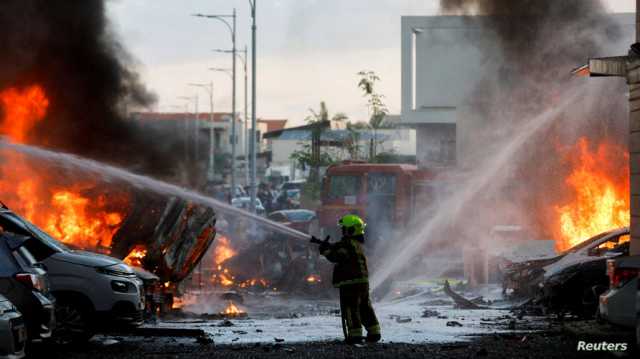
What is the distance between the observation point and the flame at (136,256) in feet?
53.6

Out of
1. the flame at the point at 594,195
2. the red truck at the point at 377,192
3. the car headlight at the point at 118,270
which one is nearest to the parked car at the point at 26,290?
the car headlight at the point at 118,270

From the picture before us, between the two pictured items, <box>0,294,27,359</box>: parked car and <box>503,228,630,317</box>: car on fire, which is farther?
<box>503,228,630,317</box>: car on fire

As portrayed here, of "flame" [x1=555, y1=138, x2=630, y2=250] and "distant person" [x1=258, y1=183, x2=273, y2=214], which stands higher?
"flame" [x1=555, y1=138, x2=630, y2=250]

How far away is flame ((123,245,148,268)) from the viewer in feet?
53.6

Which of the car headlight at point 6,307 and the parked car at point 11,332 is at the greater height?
the car headlight at point 6,307

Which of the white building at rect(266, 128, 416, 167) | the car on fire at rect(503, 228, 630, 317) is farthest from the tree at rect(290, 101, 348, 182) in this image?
the car on fire at rect(503, 228, 630, 317)

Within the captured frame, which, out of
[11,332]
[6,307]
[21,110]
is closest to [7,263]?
[6,307]

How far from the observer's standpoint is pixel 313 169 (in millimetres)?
47281

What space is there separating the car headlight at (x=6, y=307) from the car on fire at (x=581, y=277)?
854 centimetres

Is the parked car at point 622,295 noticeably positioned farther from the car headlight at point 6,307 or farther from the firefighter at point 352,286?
the car headlight at point 6,307

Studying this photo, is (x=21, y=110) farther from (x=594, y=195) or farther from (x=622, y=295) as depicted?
(x=622, y=295)

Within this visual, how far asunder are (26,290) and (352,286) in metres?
3.67

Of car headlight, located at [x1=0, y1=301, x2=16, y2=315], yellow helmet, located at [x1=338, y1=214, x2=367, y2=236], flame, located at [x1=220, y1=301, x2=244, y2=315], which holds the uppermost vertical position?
yellow helmet, located at [x1=338, y1=214, x2=367, y2=236]

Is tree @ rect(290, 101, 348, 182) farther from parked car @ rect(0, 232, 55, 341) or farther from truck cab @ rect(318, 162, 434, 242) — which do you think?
parked car @ rect(0, 232, 55, 341)
